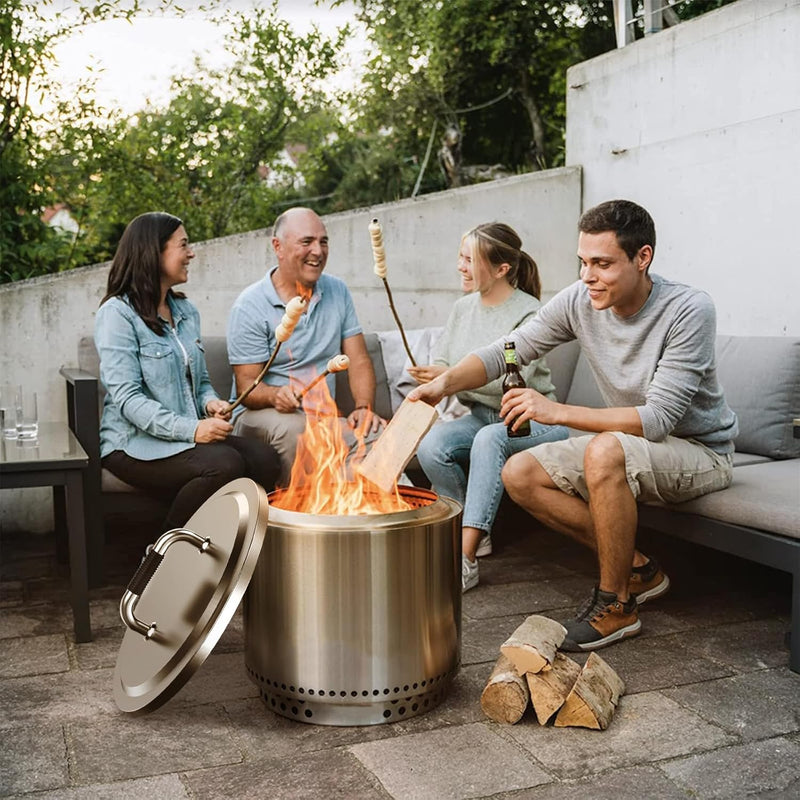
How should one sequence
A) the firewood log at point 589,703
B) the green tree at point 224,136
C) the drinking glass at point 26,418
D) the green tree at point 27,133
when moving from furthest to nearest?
the green tree at point 224,136, the green tree at point 27,133, the drinking glass at point 26,418, the firewood log at point 589,703

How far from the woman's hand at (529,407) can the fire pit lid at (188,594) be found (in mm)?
864

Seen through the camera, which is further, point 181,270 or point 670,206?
point 670,206

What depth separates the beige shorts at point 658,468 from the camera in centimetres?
286

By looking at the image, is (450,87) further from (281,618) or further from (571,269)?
(281,618)

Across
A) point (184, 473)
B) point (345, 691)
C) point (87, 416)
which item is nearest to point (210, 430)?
point (184, 473)

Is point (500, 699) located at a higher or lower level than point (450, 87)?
lower

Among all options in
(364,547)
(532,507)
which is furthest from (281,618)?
(532,507)

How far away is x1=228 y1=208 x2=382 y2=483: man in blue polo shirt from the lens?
3641 mm

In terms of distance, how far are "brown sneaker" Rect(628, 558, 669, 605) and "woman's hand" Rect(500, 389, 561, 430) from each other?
0.70 metres

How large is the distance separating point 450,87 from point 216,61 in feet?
10.0

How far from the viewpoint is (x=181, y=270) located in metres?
3.47

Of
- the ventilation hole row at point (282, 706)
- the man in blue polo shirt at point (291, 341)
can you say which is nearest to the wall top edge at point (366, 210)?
the man in blue polo shirt at point (291, 341)

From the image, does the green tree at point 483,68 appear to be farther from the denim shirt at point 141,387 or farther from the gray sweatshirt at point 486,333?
the denim shirt at point 141,387

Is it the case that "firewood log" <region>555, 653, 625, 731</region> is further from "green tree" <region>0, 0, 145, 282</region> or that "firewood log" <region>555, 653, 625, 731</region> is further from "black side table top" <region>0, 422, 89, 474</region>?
"green tree" <region>0, 0, 145, 282</region>
